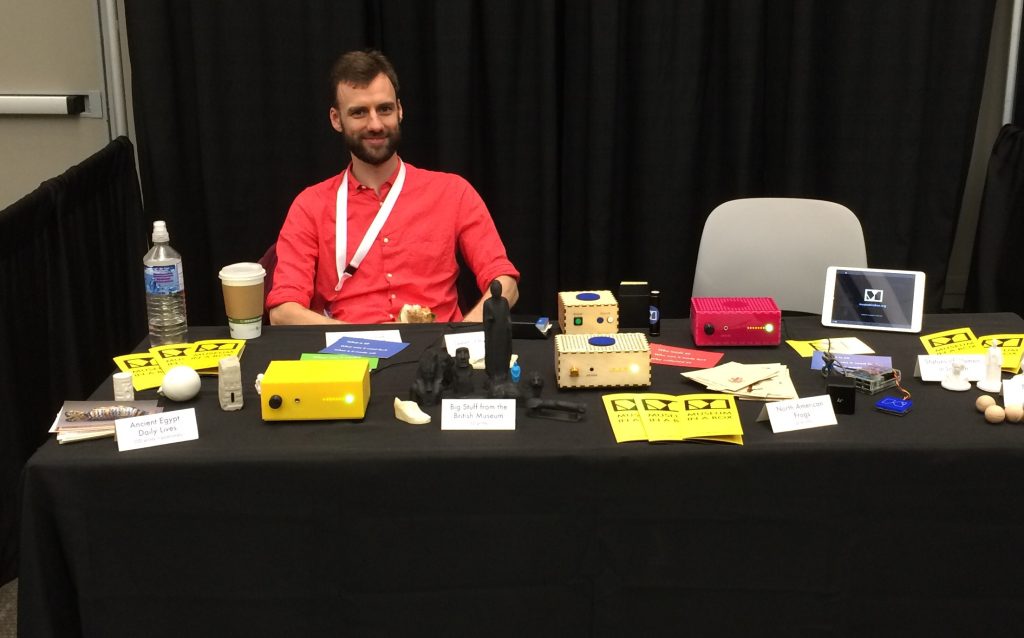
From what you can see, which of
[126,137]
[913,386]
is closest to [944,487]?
[913,386]

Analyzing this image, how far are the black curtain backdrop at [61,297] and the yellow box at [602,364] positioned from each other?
1.24 m

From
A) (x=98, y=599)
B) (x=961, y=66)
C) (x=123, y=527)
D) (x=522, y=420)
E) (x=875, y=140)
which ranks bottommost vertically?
(x=98, y=599)

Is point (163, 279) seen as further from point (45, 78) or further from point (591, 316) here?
point (45, 78)

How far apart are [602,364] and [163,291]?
893mm

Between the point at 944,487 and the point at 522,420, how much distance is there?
67cm

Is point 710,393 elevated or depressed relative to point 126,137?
depressed

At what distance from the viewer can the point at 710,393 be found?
1687 millimetres

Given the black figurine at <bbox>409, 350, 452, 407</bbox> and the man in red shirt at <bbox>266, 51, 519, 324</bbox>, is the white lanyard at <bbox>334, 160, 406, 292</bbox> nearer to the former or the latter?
the man in red shirt at <bbox>266, 51, 519, 324</bbox>

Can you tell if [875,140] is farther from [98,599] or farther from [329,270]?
[98,599]

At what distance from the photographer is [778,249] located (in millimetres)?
2596

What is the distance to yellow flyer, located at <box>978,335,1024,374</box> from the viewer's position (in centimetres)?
178

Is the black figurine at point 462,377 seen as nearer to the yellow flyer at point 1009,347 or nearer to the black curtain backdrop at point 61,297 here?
the yellow flyer at point 1009,347

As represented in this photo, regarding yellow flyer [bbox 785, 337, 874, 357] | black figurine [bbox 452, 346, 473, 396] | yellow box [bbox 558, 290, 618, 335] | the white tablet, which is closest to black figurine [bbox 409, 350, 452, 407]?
black figurine [bbox 452, 346, 473, 396]

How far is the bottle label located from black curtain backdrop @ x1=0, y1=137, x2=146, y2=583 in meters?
0.42
